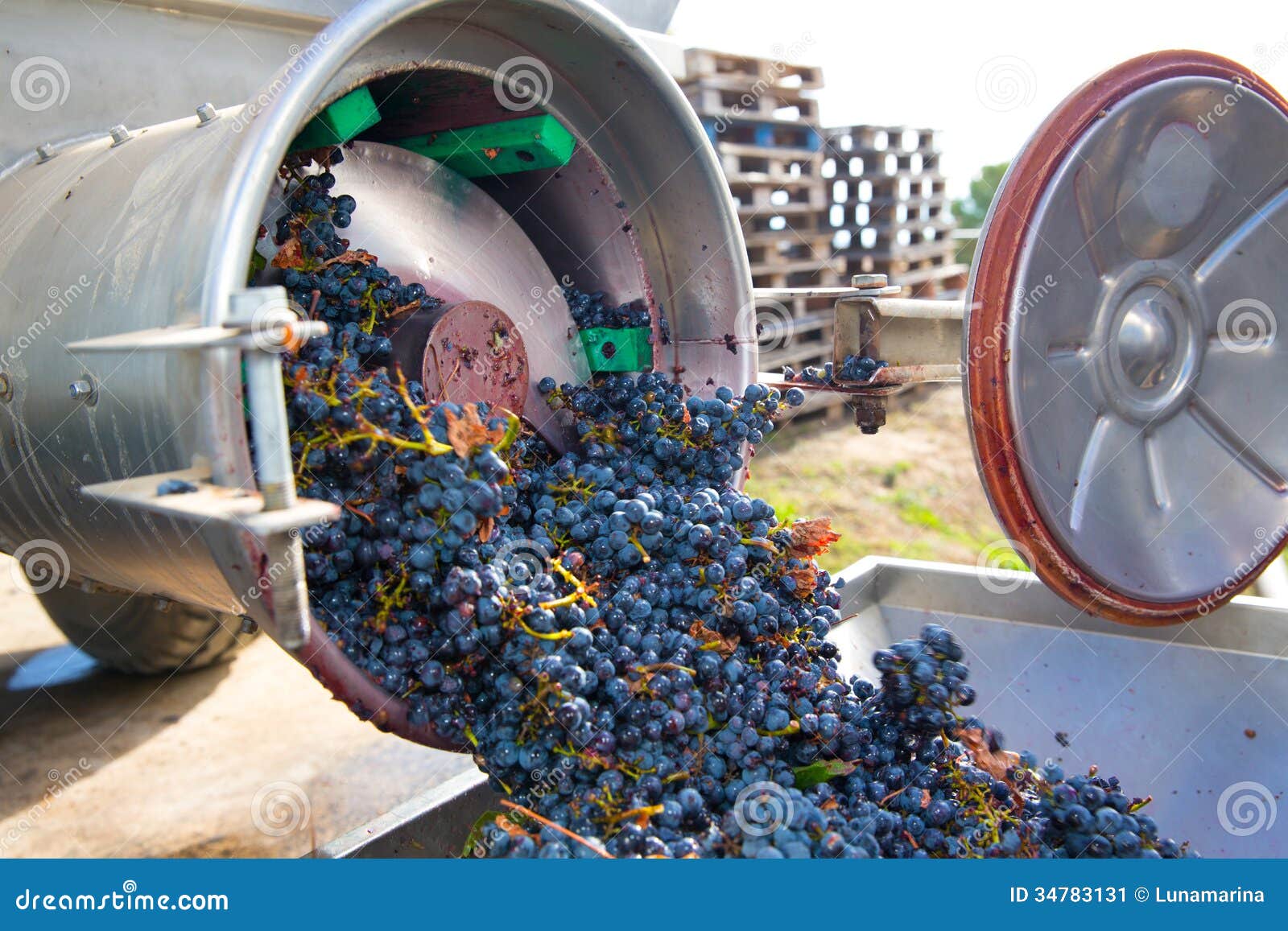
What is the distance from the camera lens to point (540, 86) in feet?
5.34

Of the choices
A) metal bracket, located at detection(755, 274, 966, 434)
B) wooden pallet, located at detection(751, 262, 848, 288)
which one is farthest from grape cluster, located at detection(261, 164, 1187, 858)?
wooden pallet, located at detection(751, 262, 848, 288)

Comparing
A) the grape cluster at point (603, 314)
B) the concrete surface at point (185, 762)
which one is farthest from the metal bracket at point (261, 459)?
the concrete surface at point (185, 762)

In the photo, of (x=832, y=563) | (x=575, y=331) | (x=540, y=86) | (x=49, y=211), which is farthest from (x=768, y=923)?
(x=832, y=563)

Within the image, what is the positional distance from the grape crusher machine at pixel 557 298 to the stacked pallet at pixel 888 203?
3.54 meters

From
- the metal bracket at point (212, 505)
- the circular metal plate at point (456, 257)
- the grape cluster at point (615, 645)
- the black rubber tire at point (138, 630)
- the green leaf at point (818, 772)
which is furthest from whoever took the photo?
the black rubber tire at point (138, 630)

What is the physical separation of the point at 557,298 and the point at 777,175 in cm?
333

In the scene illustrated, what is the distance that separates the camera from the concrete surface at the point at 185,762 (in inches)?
92.7

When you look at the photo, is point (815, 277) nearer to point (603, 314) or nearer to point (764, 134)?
point (764, 134)

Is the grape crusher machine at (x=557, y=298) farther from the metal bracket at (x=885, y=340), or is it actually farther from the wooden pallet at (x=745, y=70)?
the wooden pallet at (x=745, y=70)

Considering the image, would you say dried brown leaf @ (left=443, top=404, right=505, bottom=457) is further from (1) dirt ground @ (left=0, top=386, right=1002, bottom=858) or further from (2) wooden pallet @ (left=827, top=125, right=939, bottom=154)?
(2) wooden pallet @ (left=827, top=125, right=939, bottom=154)

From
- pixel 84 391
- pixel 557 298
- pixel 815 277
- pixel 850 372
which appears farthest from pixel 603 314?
pixel 815 277

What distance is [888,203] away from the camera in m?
5.42

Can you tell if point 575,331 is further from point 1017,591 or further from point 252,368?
point 1017,591

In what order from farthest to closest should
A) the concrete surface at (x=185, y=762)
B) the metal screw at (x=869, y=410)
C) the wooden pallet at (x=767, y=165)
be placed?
1. the wooden pallet at (x=767, y=165)
2. the concrete surface at (x=185, y=762)
3. the metal screw at (x=869, y=410)
